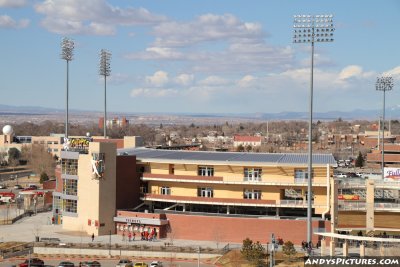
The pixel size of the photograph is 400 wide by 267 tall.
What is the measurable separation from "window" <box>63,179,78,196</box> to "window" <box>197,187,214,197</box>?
38.8 ft

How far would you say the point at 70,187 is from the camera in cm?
6400

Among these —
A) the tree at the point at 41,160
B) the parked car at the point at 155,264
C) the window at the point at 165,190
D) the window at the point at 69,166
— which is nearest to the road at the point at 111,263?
the parked car at the point at 155,264

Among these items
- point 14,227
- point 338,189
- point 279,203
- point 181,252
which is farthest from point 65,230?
point 338,189

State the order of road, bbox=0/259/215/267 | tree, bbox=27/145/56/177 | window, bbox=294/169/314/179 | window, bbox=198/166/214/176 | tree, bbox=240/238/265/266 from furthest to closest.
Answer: tree, bbox=27/145/56/177, window, bbox=198/166/214/176, window, bbox=294/169/314/179, road, bbox=0/259/215/267, tree, bbox=240/238/265/266

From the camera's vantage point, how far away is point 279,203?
60.5 metres

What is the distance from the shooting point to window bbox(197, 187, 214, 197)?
63.7 metres

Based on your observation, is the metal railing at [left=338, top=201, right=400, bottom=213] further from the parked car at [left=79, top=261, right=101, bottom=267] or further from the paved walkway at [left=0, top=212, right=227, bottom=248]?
the parked car at [left=79, top=261, right=101, bottom=267]

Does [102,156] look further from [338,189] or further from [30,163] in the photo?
[30,163]

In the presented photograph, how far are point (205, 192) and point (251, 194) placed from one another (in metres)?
4.56

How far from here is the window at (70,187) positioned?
63.5 m

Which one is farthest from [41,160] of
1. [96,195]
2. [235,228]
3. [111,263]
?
[111,263]

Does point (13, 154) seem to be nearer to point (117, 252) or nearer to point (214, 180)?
point (214, 180)

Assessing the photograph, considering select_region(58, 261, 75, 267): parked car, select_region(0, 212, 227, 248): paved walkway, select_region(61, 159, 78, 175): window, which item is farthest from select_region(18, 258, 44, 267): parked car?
select_region(61, 159, 78, 175): window

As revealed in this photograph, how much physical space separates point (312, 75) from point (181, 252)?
17.9 m
